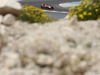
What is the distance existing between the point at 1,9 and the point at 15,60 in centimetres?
293

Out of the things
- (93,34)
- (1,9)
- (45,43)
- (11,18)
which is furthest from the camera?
(1,9)

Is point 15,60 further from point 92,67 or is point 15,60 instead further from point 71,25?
point 71,25

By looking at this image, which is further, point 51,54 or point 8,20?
point 8,20

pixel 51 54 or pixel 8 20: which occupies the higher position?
pixel 8 20

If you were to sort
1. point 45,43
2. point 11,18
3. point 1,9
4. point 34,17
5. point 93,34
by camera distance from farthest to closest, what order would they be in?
point 34,17 → point 1,9 → point 11,18 → point 93,34 → point 45,43

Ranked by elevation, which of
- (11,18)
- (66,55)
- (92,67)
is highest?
(11,18)

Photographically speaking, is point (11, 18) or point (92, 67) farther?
point (11, 18)

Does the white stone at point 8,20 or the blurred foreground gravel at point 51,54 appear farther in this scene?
the white stone at point 8,20

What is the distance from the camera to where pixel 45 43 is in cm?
421

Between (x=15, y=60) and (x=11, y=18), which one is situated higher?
(x=11, y=18)

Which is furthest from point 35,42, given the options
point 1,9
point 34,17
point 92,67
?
point 34,17

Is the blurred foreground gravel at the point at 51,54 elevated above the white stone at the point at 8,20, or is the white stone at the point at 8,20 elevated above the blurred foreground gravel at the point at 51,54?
the white stone at the point at 8,20

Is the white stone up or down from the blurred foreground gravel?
up

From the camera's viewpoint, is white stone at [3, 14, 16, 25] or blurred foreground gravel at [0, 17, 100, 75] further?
white stone at [3, 14, 16, 25]
